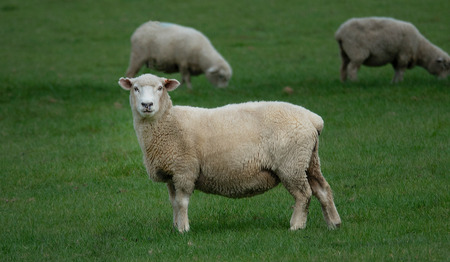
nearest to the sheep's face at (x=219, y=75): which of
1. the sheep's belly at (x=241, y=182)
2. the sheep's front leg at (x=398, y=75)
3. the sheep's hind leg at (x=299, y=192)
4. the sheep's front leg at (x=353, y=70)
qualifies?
the sheep's front leg at (x=353, y=70)

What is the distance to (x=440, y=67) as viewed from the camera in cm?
1755

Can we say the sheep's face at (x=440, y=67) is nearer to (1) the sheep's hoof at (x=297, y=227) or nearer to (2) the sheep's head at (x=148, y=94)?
(1) the sheep's hoof at (x=297, y=227)

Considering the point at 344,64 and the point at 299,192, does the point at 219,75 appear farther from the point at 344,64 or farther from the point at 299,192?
the point at 299,192

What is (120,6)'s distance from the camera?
107 feet

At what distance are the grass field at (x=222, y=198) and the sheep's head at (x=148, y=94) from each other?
1.35 metres

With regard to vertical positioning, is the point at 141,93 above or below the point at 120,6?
above

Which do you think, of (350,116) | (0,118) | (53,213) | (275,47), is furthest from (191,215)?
(275,47)

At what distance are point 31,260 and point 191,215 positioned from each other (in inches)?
88.8

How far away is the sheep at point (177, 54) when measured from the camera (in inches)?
730

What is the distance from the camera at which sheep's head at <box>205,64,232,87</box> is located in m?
18.6

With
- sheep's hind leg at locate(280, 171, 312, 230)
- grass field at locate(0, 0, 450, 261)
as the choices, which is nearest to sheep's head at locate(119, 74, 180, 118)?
grass field at locate(0, 0, 450, 261)

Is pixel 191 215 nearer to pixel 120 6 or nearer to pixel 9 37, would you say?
pixel 9 37

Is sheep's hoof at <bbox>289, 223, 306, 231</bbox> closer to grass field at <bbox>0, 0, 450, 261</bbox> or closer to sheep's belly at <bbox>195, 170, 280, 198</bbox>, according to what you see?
grass field at <bbox>0, 0, 450, 261</bbox>

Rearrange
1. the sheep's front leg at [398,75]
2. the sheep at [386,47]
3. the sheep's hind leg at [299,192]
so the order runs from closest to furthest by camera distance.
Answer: the sheep's hind leg at [299,192]
the sheep at [386,47]
the sheep's front leg at [398,75]
